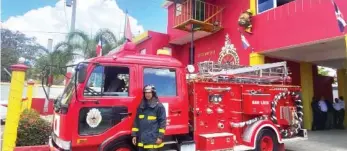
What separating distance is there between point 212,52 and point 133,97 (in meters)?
9.63

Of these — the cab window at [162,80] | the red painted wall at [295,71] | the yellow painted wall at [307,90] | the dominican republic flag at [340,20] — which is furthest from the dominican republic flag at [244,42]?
the cab window at [162,80]

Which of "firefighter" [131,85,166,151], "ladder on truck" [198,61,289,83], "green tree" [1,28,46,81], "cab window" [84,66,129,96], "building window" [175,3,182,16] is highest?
"green tree" [1,28,46,81]

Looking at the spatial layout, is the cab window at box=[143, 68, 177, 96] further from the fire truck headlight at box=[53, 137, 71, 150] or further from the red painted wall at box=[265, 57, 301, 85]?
the red painted wall at box=[265, 57, 301, 85]

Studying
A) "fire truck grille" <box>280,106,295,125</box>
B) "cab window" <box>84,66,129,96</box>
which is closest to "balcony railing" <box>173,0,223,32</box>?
"fire truck grille" <box>280,106,295,125</box>

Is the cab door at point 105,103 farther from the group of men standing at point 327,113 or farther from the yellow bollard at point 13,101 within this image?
the group of men standing at point 327,113

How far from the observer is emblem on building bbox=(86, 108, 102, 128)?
4961mm

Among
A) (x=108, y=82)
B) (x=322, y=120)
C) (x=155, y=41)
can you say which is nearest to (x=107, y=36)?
(x=155, y=41)

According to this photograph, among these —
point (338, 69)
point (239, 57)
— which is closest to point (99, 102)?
point (239, 57)

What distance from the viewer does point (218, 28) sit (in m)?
13.8

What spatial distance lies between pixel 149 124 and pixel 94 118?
36.1 inches

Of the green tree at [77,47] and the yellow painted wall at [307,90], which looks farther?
the green tree at [77,47]

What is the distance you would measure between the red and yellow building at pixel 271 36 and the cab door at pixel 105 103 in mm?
6717

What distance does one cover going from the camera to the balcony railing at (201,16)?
45.0 feet

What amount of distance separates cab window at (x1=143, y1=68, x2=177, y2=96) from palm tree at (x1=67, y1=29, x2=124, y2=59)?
12.4 m
